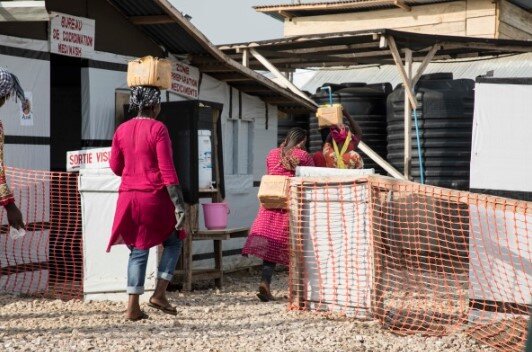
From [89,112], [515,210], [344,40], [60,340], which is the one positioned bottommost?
[60,340]

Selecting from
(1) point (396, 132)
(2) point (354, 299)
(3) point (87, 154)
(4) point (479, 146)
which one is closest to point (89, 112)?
(3) point (87, 154)

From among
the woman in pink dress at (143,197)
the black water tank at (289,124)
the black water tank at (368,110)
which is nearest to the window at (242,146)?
the black water tank at (368,110)

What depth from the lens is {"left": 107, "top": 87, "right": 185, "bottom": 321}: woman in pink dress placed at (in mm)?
7629

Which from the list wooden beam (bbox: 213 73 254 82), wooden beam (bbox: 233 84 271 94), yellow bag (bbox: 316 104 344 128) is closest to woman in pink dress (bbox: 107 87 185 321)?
yellow bag (bbox: 316 104 344 128)

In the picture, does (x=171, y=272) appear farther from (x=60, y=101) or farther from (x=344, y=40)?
(x=344, y=40)

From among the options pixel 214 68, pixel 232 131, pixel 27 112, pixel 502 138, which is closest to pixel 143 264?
pixel 27 112

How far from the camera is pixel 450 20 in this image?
21.2m

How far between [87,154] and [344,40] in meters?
5.92

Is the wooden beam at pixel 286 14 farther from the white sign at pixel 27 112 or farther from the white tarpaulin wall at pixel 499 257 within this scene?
the white tarpaulin wall at pixel 499 257

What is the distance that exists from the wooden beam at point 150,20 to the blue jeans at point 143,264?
322 cm

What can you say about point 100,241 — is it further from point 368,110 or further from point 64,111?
point 368,110

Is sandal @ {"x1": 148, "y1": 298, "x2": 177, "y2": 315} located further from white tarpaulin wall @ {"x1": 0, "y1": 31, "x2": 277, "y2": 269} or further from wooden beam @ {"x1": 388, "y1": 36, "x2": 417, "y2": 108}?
wooden beam @ {"x1": 388, "y1": 36, "x2": 417, "y2": 108}

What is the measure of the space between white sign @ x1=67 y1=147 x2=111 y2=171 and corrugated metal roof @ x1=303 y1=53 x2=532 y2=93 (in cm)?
844

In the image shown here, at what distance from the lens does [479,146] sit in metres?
7.75
